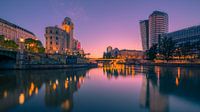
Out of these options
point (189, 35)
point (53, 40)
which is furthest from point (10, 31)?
point (189, 35)

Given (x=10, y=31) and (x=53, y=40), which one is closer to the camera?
(x=10, y=31)

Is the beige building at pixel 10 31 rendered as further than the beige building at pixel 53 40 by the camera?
No

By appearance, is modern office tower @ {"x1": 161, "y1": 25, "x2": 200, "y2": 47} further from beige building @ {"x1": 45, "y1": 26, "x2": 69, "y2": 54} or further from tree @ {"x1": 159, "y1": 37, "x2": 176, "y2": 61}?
beige building @ {"x1": 45, "y1": 26, "x2": 69, "y2": 54}

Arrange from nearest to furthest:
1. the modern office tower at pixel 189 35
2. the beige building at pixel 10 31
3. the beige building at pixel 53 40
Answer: the beige building at pixel 10 31 → the beige building at pixel 53 40 → the modern office tower at pixel 189 35

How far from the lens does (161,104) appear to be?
66.5 ft

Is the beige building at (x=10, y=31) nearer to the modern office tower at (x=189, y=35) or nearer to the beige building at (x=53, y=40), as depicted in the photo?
the beige building at (x=53, y=40)

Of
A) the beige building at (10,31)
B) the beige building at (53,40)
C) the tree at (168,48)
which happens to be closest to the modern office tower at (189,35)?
the tree at (168,48)

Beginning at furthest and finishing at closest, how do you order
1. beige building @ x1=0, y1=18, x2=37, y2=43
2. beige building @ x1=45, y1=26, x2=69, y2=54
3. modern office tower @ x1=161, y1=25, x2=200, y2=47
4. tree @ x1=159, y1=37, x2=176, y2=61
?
modern office tower @ x1=161, y1=25, x2=200, y2=47 < beige building @ x1=45, y1=26, x2=69, y2=54 < tree @ x1=159, y1=37, x2=176, y2=61 < beige building @ x1=0, y1=18, x2=37, y2=43

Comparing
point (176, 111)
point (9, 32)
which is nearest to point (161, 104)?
point (176, 111)

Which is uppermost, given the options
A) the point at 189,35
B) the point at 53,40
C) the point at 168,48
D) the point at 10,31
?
the point at 10,31

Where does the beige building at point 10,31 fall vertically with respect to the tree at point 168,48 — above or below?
above

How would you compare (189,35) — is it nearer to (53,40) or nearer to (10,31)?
(53,40)

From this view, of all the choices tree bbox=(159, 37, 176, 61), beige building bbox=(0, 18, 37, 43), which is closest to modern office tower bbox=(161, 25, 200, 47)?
tree bbox=(159, 37, 176, 61)

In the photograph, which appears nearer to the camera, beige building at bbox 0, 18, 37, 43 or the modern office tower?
beige building at bbox 0, 18, 37, 43
